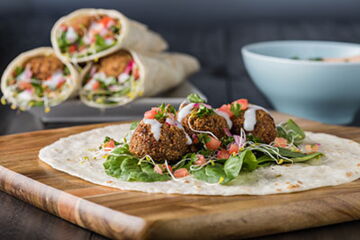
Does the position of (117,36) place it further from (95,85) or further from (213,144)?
(213,144)

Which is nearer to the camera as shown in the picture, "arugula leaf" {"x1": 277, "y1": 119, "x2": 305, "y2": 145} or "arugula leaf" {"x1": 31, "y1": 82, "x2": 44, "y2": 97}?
"arugula leaf" {"x1": 277, "y1": 119, "x2": 305, "y2": 145}

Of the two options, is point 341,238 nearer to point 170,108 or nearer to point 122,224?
point 122,224

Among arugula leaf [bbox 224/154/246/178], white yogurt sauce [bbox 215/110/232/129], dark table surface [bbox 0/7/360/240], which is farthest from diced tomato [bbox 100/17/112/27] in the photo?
arugula leaf [bbox 224/154/246/178]

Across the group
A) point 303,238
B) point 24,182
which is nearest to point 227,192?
point 303,238

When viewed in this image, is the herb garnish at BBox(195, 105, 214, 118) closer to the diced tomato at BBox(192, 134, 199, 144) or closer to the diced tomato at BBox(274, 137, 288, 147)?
the diced tomato at BBox(192, 134, 199, 144)

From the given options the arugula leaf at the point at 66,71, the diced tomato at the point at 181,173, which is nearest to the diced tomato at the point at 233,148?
the diced tomato at the point at 181,173

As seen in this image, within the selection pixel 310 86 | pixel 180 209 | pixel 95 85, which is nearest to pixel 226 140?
pixel 180 209

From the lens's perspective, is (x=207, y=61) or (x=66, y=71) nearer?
(x=66, y=71)
